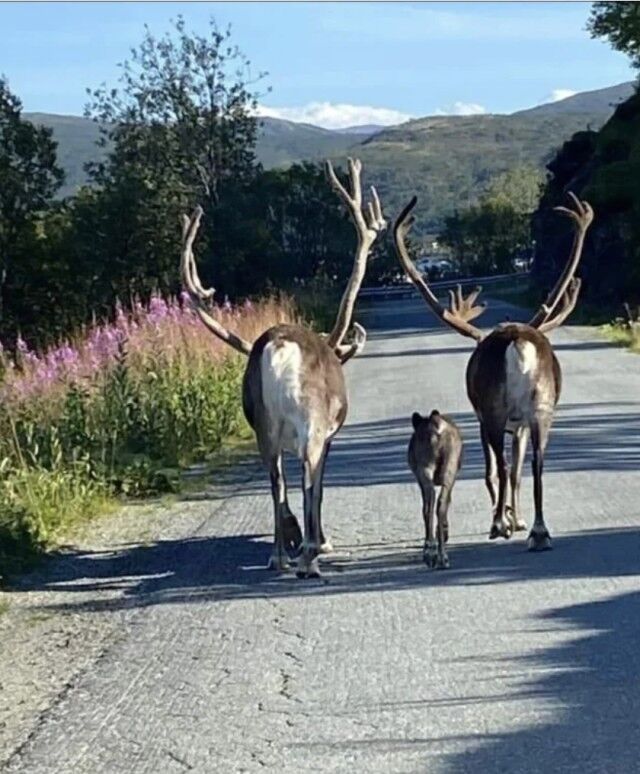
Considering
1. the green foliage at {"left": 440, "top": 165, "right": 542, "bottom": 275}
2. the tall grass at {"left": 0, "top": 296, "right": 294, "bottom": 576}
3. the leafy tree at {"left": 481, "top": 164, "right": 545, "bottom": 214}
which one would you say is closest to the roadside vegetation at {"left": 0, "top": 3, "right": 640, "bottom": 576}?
the tall grass at {"left": 0, "top": 296, "right": 294, "bottom": 576}

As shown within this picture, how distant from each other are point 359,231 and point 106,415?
16.1 ft

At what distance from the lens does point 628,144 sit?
55094mm

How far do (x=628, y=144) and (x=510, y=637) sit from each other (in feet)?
159

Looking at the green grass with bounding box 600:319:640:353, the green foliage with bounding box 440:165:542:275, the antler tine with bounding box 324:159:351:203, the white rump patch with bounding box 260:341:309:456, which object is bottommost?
the green foliage with bounding box 440:165:542:275

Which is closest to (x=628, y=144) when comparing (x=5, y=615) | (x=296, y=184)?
(x=296, y=184)

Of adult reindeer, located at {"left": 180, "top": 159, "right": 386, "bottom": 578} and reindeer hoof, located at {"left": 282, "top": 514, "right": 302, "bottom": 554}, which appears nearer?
adult reindeer, located at {"left": 180, "top": 159, "right": 386, "bottom": 578}

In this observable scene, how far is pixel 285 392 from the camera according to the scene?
10320 millimetres

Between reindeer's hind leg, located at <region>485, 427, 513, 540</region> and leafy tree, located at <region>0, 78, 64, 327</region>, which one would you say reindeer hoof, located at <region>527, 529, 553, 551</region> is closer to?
reindeer's hind leg, located at <region>485, 427, 513, 540</region>

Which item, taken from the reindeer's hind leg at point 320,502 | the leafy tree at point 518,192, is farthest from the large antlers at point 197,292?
the leafy tree at point 518,192

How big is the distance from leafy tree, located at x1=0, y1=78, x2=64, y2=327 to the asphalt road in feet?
100.0

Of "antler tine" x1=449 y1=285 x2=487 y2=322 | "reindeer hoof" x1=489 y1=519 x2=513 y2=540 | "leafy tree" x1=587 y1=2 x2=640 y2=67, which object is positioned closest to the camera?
"reindeer hoof" x1=489 y1=519 x2=513 y2=540

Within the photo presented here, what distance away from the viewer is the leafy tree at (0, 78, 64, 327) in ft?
142

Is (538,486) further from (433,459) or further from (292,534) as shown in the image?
(292,534)

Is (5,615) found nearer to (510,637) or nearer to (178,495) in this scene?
(510,637)
